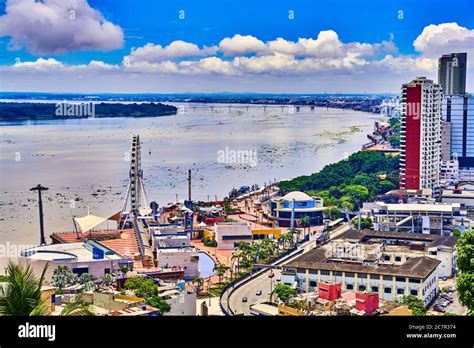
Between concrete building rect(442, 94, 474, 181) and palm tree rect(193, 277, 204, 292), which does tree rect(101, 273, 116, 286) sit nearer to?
palm tree rect(193, 277, 204, 292)

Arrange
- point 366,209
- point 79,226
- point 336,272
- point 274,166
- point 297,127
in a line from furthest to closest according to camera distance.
A: point 297,127, point 274,166, point 366,209, point 79,226, point 336,272

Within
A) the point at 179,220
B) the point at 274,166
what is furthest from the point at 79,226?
the point at 274,166

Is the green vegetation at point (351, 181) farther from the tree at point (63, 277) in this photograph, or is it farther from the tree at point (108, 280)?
the tree at point (63, 277)

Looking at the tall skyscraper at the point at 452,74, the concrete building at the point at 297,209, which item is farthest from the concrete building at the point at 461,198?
the tall skyscraper at the point at 452,74

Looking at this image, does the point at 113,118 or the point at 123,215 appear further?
the point at 113,118

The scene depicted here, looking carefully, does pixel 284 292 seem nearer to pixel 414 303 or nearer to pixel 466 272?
pixel 414 303

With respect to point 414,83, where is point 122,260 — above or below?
below
